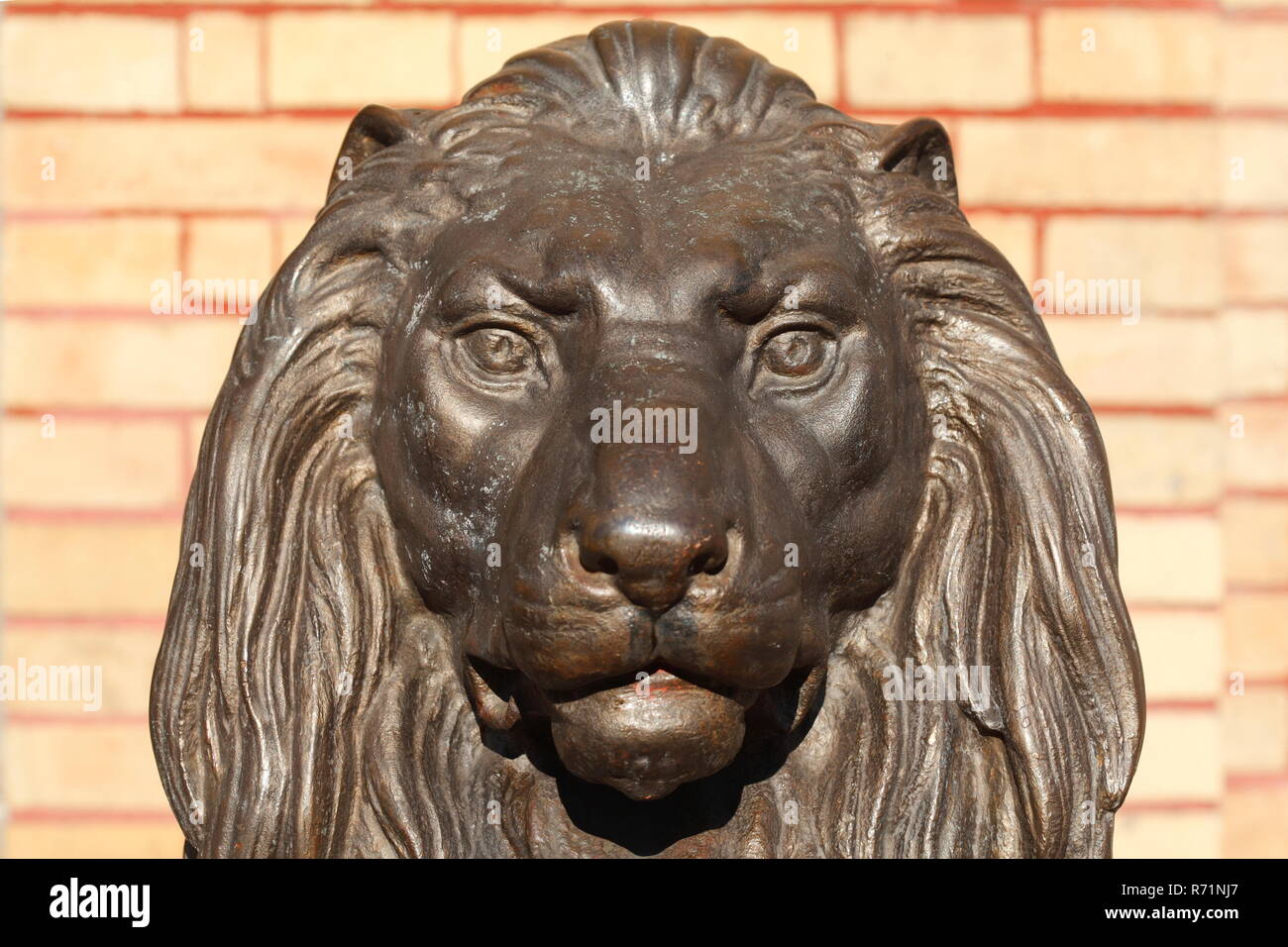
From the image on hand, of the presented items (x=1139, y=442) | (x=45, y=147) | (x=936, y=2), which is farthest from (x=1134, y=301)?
(x=45, y=147)

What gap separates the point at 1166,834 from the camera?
279cm

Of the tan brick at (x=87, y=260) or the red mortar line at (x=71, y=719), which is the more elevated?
the tan brick at (x=87, y=260)

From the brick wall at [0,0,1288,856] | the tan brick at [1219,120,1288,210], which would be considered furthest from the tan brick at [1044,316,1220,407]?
the tan brick at [1219,120,1288,210]

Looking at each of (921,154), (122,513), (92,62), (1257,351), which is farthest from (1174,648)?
(92,62)

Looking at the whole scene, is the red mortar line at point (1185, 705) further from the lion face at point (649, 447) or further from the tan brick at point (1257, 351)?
the lion face at point (649, 447)

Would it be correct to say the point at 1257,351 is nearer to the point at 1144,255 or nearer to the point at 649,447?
the point at 1144,255

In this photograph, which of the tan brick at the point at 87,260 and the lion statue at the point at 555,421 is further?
the tan brick at the point at 87,260

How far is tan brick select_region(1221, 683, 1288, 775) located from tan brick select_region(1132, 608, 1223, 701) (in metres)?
0.18

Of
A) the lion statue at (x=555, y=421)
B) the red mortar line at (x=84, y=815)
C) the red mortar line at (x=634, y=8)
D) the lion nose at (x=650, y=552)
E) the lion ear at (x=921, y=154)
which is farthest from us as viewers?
the red mortar line at (x=84, y=815)

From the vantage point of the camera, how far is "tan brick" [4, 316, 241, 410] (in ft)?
9.06

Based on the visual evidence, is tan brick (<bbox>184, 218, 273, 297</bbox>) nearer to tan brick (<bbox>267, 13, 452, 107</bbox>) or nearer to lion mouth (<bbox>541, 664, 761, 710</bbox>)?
tan brick (<bbox>267, 13, 452, 107</bbox>)

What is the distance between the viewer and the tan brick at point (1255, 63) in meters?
2.83

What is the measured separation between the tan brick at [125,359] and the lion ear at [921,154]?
1.49 metres

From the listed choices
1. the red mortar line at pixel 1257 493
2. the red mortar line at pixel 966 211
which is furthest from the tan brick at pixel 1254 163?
the red mortar line at pixel 1257 493
